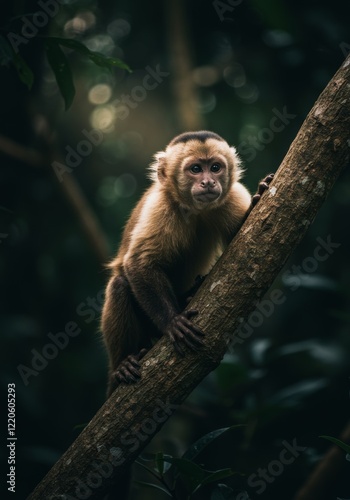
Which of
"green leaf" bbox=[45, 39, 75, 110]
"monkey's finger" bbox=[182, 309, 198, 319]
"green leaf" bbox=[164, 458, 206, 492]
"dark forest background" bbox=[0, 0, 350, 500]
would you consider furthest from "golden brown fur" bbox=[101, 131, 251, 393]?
"green leaf" bbox=[45, 39, 75, 110]

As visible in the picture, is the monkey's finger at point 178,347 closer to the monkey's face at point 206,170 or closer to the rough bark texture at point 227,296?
the rough bark texture at point 227,296

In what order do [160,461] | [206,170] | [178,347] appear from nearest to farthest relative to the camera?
[160,461] < [178,347] < [206,170]

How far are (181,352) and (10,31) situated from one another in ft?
7.69

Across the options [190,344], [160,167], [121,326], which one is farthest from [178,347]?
[160,167]

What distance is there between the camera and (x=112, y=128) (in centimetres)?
1008

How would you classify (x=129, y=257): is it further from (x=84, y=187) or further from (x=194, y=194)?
(x=84, y=187)

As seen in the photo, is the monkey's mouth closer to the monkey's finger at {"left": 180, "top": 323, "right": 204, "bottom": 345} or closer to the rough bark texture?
the rough bark texture

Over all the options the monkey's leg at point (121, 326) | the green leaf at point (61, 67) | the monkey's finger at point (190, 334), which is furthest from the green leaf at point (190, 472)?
the green leaf at point (61, 67)

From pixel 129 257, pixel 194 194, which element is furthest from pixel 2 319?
pixel 194 194

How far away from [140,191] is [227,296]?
6.69m

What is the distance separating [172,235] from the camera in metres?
4.88

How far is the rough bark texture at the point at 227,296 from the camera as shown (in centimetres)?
352

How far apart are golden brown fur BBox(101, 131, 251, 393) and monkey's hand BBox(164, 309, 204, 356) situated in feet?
2.05

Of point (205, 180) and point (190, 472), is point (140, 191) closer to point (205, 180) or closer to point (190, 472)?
point (205, 180)
